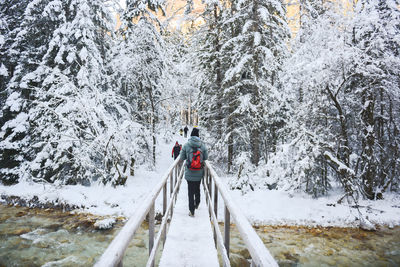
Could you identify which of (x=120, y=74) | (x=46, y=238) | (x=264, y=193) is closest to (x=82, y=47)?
(x=120, y=74)

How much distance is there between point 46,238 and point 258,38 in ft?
41.4

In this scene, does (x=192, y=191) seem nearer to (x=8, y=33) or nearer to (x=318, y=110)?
(x=318, y=110)

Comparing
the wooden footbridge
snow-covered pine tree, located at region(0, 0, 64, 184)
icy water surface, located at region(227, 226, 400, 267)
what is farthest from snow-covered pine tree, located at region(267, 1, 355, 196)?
snow-covered pine tree, located at region(0, 0, 64, 184)

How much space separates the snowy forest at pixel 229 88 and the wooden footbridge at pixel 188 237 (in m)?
5.73

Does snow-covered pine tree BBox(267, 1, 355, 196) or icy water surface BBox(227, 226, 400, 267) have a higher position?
snow-covered pine tree BBox(267, 1, 355, 196)

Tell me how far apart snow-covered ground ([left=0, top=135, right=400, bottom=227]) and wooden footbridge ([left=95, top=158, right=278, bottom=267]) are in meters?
4.34

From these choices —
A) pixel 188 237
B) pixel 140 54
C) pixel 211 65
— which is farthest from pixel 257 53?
pixel 188 237

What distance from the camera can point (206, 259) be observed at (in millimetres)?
3664

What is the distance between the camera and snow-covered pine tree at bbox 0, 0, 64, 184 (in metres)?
12.4

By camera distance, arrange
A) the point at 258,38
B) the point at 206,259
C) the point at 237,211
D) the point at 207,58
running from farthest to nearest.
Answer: the point at 207,58, the point at 258,38, the point at 206,259, the point at 237,211

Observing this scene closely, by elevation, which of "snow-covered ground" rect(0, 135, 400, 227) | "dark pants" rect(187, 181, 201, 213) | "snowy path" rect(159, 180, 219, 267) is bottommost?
"snow-covered ground" rect(0, 135, 400, 227)

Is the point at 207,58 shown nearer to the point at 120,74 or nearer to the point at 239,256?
the point at 120,74

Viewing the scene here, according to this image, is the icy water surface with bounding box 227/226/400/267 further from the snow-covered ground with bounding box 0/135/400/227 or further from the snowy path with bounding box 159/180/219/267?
the snowy path with bounding box 159/180/219/267

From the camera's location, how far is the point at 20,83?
12172mm
